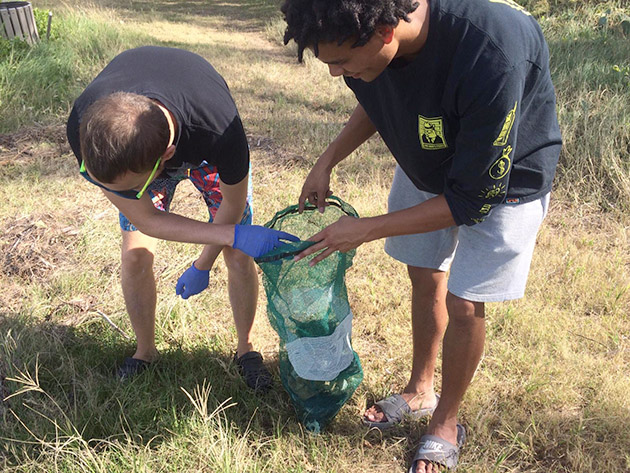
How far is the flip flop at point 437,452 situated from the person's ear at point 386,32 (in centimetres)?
149

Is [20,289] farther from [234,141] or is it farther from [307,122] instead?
[307,122]

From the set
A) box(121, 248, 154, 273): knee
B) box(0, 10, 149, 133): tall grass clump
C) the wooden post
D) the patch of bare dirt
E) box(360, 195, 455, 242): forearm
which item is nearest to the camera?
box(360, 195, 455, 242): forearm

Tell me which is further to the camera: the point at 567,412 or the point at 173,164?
the point at 567,412

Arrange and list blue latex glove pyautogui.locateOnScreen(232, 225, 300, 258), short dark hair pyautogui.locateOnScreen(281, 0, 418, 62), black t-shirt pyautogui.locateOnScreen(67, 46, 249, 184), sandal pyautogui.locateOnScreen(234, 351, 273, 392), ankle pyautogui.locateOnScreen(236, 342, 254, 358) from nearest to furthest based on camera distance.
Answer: short dark hair pyautogui.locateOnScreen(281, 0, 418, 62) < black t-shirt pyautogui.locateOnScreen(67, 46, 249, 184) < blue latex glove pyautogui.locateOnScreen(232, 225, 300, 258) < sandal pyautogui.locateOnScreen(234, 351, 273, 392) < ankle pyautogui.locateOnScreen(236, 342, 254, 358)

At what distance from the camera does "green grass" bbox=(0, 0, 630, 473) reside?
221cm

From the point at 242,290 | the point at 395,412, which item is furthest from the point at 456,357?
the point at 242,290

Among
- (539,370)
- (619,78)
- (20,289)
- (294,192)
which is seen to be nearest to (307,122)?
(294,192)

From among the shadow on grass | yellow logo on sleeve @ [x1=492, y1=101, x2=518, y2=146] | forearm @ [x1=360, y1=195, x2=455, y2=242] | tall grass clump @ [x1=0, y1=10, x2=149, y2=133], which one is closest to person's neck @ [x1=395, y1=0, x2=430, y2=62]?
yellow logo on sleeve @ [x1=492, y1=101, x2=518, y2=146]

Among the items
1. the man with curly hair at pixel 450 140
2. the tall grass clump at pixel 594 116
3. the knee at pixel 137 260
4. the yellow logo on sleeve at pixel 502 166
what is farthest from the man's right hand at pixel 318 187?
the tall grass clump at pixel 594 116

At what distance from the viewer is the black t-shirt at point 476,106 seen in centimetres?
145

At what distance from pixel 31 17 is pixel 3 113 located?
211 cm

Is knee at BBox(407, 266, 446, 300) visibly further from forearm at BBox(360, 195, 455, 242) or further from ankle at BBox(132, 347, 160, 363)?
ankle at BBox(132, 347, 160, 363)

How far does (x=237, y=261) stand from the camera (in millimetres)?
2416

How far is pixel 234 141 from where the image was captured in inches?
79.0
